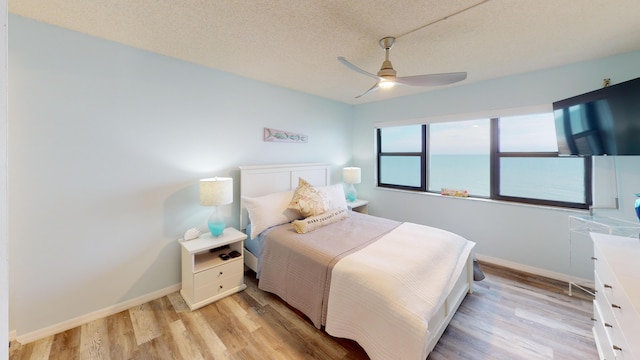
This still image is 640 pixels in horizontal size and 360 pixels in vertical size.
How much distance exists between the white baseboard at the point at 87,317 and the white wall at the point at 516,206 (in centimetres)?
338

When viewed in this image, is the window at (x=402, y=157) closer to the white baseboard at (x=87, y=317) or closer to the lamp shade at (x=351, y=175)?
the lamp shade at (x=351, y=175)

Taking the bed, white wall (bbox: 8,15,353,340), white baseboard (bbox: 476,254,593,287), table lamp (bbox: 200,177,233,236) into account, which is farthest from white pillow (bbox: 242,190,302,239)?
white baseboard (bbox: 476,254,593,287)

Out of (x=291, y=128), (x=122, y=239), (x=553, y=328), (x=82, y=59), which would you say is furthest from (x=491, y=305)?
(x=82, y=59)

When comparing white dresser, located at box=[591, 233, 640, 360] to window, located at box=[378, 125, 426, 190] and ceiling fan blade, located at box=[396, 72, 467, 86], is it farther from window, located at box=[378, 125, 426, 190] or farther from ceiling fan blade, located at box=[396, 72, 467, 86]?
window, located at box=[378, 125, 426, 190]

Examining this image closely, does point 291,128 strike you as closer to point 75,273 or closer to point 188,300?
point 188,300

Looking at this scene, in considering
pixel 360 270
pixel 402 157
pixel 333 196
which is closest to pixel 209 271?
pixel 360 270

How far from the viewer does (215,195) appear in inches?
89.4

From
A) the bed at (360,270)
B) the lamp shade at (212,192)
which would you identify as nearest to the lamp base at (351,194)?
the bed at (360,270)

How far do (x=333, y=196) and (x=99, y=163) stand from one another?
242 cm

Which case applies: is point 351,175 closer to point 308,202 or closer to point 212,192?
point 308,202

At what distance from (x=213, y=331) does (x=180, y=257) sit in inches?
36.7

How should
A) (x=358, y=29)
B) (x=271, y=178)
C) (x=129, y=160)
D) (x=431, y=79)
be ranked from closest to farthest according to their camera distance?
(x=358, y=29) → (x=431, y=79) → (x=129, y=160) → (x=271, y=178)

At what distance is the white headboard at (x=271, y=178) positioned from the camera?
2828 mm

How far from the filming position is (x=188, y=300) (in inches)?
87.0
